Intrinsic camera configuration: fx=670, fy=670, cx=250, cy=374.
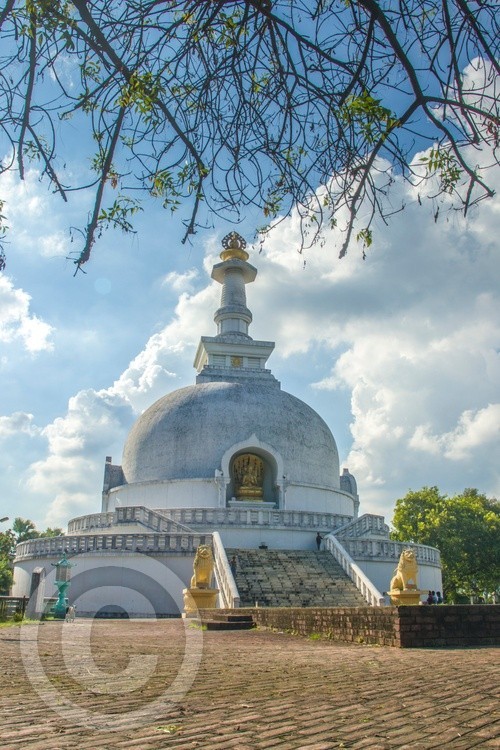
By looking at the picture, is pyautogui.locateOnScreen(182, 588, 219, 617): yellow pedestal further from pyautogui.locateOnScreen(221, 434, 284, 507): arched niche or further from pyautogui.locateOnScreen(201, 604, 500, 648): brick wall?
pyautogui.locateOnScreen(221, 434, 284, 507): arched niche

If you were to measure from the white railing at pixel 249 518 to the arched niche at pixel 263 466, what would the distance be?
13.3 ft

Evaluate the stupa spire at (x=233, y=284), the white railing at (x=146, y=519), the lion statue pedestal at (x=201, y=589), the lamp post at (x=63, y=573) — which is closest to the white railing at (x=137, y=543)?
the lamp post at (x=63, y=573)

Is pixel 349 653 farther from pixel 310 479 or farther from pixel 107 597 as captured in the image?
pixel 310 479

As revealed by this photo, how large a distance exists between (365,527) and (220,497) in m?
6.41

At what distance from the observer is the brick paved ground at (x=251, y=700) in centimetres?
351

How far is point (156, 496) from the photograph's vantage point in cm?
3075

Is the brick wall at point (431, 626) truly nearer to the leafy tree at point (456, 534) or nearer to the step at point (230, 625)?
the step at point (230, 625)

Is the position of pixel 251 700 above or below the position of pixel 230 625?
above

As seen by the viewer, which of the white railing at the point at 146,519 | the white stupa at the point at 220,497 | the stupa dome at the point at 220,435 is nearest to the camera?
the white stupa at the point at 220,497

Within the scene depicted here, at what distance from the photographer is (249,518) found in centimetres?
2572

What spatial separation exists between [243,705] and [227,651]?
4606mm

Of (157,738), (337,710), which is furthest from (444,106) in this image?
(157,738)

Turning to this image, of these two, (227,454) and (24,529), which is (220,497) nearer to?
(227,454)

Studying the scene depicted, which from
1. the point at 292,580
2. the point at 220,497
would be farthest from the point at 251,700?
the point at 220,497
